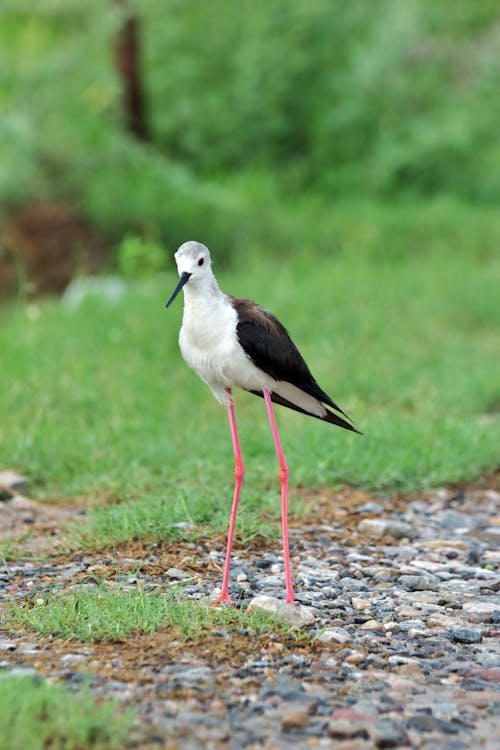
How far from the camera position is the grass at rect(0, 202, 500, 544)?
6.12 m

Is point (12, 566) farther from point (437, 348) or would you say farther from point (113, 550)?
point (437, 348)

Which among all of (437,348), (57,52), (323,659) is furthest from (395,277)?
(323,659)

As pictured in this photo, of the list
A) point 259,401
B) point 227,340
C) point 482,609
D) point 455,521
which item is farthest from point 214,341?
point 259,401

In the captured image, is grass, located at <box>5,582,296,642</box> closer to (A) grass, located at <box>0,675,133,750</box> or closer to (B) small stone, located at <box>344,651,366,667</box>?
(B) small stone, located at <box>344,651,366,667</box>

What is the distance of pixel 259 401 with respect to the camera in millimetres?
8078

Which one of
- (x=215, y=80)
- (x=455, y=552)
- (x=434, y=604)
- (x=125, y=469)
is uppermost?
(x=215, y=80)

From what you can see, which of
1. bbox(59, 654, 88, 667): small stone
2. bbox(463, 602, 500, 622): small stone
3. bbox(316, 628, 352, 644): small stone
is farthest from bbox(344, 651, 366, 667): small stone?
bbox(59, 654, 88, 667): small stone

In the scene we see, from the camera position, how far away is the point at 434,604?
4469mm

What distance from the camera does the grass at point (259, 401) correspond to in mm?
6117

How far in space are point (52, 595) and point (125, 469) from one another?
78.0 inches

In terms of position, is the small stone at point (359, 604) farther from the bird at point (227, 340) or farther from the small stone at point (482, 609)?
the small stone at point (482, 609)

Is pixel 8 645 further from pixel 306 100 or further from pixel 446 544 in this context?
pixel 306 100

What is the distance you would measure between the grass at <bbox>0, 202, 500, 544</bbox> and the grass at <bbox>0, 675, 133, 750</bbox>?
6.09ft

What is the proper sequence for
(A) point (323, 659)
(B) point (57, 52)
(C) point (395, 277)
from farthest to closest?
(B) point (57, 52) → (C) point (395, 277) → (A) point (323, 659)
